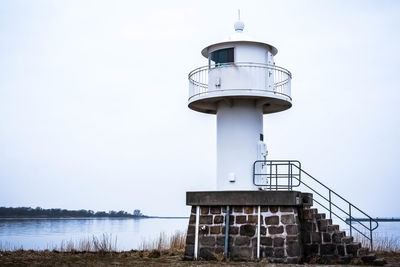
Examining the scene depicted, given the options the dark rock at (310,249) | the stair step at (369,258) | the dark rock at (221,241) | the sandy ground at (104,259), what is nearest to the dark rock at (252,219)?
the dark rock at (221,241)

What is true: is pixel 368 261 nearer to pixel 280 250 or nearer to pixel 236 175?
pixel 280 250

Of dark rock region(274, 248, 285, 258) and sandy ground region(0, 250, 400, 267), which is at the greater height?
dark rock region(274, 248, 285, 258)

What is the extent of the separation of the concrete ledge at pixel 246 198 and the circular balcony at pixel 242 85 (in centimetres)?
239

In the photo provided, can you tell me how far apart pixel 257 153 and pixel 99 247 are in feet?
18.3

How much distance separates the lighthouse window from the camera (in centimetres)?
1391

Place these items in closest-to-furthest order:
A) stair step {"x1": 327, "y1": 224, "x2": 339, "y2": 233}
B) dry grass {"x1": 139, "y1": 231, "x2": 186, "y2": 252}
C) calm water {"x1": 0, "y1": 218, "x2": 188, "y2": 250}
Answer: stair step {"x1": 327, "y1": 224, "x2": 339, "y2": 233} → dry grass {"x1": 139, "y1": 231, "x2": 186, "y2": 252} → calm water {"x1": 0, "y1": 218, "x2": 188, "y2": 250}

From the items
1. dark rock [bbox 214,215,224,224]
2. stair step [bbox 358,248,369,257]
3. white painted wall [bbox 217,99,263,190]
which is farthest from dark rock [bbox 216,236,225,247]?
stair step [bbox 358,248,369,257]

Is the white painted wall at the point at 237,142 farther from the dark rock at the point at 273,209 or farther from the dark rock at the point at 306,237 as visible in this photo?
the dark rock at the point at 306,237

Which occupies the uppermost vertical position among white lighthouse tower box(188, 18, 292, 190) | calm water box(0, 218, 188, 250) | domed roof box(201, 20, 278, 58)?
domed roof box(201, 20, 278, 58)

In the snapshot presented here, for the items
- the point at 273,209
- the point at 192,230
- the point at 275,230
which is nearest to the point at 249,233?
the point at 275,230

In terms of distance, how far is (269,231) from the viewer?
1255 centimetres

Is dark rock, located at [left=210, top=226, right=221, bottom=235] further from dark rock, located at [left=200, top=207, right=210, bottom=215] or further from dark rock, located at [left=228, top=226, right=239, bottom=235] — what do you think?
dark rock, located at [left=200, top=207, right=210, bottom=215]

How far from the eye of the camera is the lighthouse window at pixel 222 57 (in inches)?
548

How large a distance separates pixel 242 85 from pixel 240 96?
0.91ft
